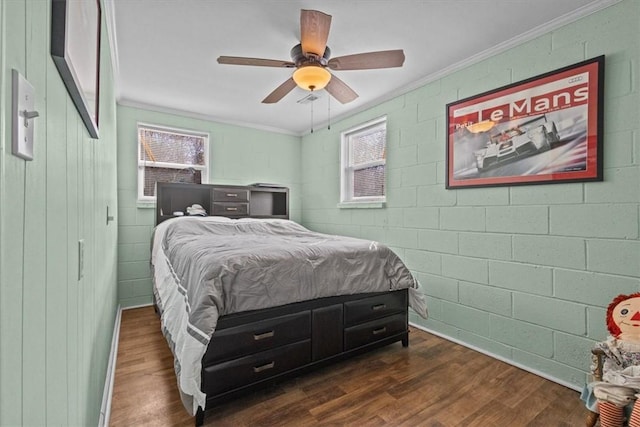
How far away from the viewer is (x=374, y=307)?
2.36 m

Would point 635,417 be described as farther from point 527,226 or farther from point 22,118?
point 22,118

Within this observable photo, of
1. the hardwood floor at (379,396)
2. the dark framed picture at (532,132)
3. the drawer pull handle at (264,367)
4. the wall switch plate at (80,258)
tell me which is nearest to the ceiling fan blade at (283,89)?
the dark framed picture at (532,132)

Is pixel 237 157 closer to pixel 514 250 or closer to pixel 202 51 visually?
pixel 202 51

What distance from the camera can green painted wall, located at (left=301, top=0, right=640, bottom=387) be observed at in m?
1.88

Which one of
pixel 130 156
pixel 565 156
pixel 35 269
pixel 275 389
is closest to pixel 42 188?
pixel 35 269

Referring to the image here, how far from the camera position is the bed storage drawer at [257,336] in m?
1.71

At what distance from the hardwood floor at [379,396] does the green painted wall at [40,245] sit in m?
1.00

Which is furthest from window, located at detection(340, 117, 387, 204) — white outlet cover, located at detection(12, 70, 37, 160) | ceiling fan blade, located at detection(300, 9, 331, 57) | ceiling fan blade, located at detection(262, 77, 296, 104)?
white outlet cover, located at detection(12, 70, 37, 160)

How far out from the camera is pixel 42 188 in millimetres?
586

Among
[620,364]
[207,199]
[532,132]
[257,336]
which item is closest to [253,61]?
[257,336]

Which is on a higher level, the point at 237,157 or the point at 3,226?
the point at 237,157

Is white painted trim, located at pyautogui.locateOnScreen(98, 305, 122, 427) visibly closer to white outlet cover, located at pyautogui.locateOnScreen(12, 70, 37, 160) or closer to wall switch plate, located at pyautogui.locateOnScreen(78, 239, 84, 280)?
wall switch plate, located at pyautogui.locateOnScreen(78, 239, 84, 280)

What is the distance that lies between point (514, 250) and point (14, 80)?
2778mm

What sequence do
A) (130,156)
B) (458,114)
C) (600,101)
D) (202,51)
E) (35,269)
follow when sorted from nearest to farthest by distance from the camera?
(35,269)
(600,101)
(202,51)
(458,114)
(130,156)
